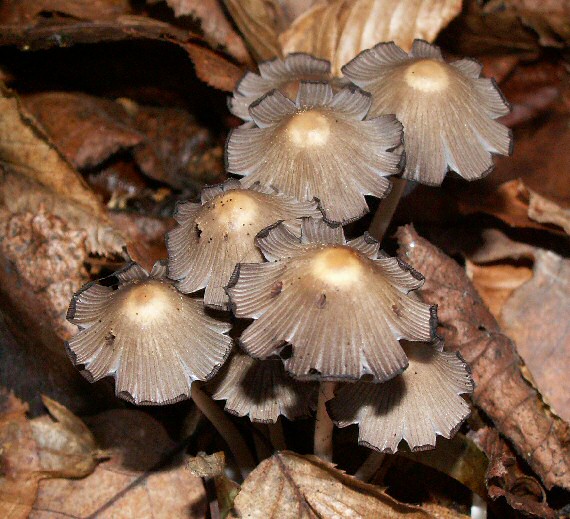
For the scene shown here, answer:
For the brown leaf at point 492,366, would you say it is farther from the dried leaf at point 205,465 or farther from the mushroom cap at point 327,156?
the dried leaf at point 205,465

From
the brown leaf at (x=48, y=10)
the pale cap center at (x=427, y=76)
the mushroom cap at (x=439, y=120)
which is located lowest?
the brown leaf at (x=48, y=10)

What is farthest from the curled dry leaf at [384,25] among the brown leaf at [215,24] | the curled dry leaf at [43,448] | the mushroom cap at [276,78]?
the curled dry leaf at [43,448]

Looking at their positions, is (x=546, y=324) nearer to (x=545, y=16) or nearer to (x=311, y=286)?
(x=311, y=286)

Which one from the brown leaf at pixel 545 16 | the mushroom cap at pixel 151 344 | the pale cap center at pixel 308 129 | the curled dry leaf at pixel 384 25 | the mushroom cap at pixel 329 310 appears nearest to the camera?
the mushroom cap at pixel 329 310

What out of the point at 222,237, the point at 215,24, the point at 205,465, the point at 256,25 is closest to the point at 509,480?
the point at 205,465

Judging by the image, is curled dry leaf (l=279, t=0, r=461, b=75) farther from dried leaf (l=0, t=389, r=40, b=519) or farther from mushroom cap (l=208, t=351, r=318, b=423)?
dried leaf (l=0, t=389, r=40, b=519)

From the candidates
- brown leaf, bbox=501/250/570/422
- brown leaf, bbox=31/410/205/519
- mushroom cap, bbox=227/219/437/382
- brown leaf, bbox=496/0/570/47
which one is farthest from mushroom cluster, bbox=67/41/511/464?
brown leaf, bbox=496/0/570/47

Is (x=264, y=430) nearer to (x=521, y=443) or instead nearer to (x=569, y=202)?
(x=521, y=443)
